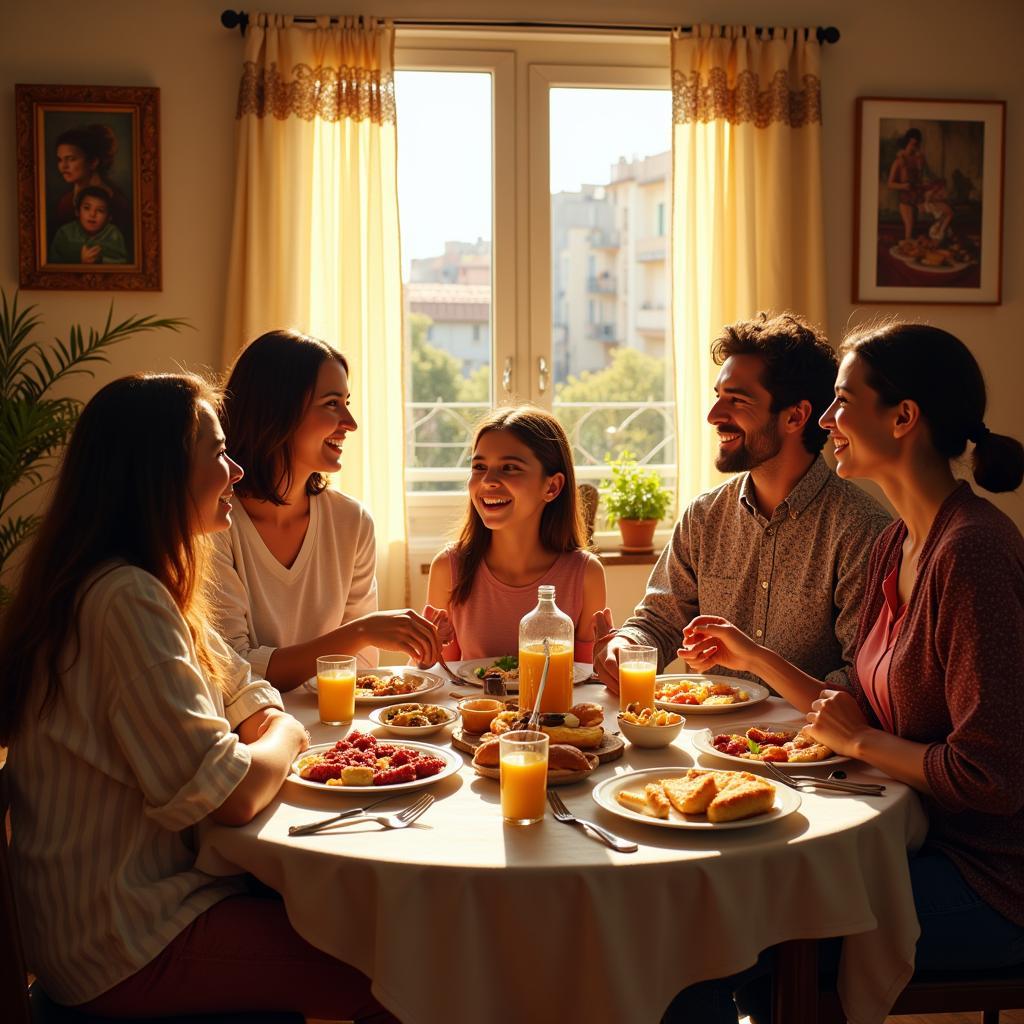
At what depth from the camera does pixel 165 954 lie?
1.54 meters

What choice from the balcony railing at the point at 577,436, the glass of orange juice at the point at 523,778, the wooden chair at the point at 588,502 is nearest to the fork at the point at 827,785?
the glass of orange juice at the point at 523,778

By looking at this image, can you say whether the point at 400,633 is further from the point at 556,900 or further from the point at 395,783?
the point at 556,900

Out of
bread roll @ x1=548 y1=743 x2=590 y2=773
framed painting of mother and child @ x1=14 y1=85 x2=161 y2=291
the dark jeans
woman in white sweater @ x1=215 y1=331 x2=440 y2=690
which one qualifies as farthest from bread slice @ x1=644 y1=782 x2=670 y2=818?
framed painting of mother and child @ x1=14 y1=85 x2=161 y2=291

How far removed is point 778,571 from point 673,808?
1104mm

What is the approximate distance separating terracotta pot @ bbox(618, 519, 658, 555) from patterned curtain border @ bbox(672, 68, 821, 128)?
161 cm

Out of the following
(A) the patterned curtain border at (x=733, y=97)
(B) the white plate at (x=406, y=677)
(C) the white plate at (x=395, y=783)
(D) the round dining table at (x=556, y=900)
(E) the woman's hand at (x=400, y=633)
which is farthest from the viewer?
(A) the patterned curtain border at (x=733, y=97)

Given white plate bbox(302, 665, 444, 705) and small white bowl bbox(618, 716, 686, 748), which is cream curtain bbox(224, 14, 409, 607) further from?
small white bowl bbox(618, 716, 686, 748)

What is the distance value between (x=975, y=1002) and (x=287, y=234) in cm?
357

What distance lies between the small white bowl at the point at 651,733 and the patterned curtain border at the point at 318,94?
3214 millimetres

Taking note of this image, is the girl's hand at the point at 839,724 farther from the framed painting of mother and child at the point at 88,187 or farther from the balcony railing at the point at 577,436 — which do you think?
the framed painting of mother and child at the point at 88,187

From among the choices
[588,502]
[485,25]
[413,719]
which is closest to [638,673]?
[413,719]

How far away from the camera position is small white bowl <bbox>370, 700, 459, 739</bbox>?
1.92 metres

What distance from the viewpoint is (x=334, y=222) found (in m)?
4.44

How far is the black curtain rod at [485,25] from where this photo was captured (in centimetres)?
429
